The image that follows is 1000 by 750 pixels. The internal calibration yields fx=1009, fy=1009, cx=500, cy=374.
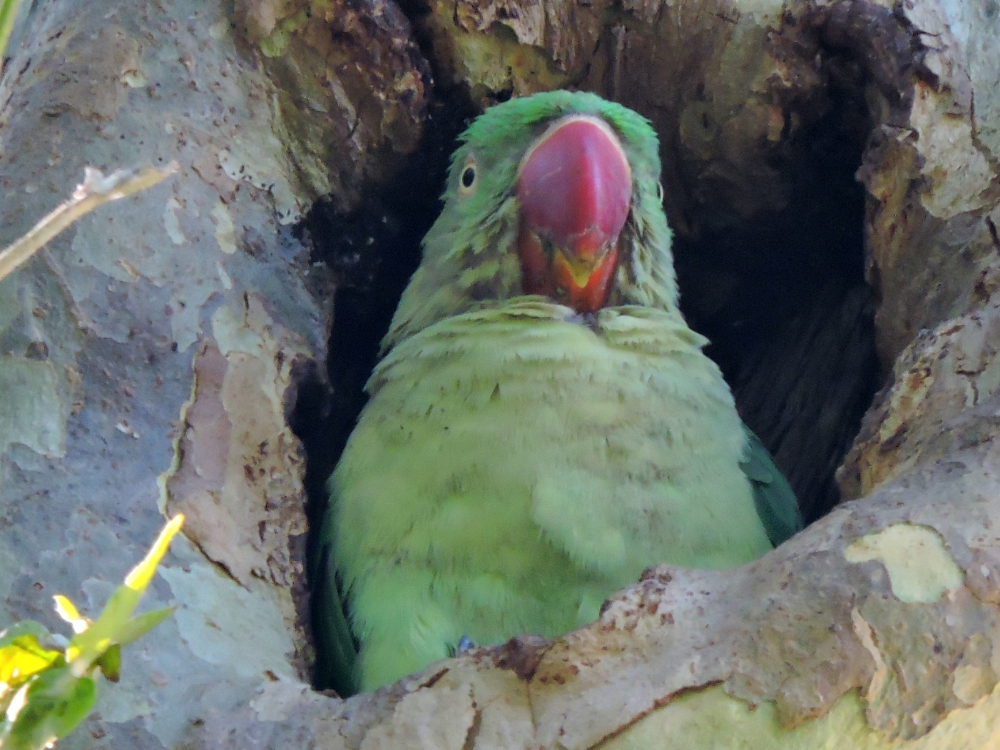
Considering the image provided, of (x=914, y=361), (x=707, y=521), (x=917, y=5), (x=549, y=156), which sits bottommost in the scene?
(x=707, y=521)

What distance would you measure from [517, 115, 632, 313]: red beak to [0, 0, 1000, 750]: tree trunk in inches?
18.2

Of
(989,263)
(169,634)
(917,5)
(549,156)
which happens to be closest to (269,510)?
(169,634)

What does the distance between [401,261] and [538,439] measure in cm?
119

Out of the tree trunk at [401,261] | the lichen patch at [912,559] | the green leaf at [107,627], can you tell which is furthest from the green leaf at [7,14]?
the lichen patch at [912,559]

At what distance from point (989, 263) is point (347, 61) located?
61.9 inches

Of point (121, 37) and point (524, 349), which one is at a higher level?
point (121, 37)

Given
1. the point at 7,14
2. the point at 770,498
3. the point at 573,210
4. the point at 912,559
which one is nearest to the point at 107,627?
the point at 7,14

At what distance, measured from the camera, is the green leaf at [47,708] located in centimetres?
85

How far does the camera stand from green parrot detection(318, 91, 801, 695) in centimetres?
201

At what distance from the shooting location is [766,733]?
1.26m

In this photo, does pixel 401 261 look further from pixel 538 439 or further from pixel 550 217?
pixel 538 439

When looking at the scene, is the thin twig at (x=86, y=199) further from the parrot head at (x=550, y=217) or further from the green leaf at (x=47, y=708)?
the parrot head at (x=550, y=217)

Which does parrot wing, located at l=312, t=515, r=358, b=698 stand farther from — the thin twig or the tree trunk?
the thin twig

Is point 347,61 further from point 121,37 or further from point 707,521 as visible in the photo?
point 707,521
